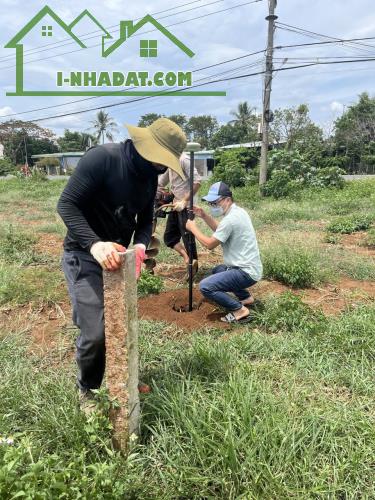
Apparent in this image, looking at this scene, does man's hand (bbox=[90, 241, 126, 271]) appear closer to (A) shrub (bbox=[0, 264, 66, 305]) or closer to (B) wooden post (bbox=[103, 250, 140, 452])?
(B) wooden post (bbox=[103, 250, 140, 452])

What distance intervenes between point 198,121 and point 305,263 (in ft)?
215

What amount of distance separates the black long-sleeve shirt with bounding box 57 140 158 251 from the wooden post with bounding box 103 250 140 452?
308 millimetres

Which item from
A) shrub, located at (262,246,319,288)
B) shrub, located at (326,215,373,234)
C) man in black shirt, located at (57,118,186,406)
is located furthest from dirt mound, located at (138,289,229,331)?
shrub, located at (326,215,373,234)

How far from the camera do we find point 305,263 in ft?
16.1

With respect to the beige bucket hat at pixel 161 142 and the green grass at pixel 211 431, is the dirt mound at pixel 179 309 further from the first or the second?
the beige bucket hat at pixel 161 142

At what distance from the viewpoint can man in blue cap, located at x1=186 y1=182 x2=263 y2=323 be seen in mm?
3795

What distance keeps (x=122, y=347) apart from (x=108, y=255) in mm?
456

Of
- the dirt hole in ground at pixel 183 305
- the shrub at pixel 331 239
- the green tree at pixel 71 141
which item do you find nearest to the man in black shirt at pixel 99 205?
the dirt hole in ground at pixel 183 305

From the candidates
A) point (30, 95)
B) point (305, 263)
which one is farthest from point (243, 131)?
point (305, 263)

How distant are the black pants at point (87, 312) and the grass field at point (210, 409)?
0.66 ft

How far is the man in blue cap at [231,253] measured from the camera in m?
3.79

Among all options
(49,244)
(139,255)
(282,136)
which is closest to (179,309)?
(139,255)

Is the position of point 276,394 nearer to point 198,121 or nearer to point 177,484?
point 177,484

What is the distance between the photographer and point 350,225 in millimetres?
8602
